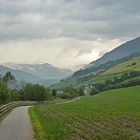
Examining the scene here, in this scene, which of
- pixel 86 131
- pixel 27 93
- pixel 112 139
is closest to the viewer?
pixel 112 139

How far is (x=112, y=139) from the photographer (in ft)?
67.7

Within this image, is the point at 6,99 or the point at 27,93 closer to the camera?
the point at 6,99

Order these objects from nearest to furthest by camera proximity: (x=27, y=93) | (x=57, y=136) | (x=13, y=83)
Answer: (x=57, y=136) < (x=27, y=93) < (x=13, y=83)

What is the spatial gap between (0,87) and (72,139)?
77.8 meters

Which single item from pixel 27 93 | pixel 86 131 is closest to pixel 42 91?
pixel 27 93

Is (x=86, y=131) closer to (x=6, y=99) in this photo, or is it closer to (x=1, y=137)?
(x=1, y=137)

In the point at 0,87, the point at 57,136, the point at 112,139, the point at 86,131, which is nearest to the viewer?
the point at 112,139

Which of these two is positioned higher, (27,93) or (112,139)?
(27,93)

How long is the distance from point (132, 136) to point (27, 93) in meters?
129

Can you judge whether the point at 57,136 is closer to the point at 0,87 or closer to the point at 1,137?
the point at 1,137

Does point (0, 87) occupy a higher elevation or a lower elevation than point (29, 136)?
higher

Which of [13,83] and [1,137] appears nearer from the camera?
[1,137]

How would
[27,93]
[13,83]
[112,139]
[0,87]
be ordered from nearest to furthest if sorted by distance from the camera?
[112,139], [0,87], [27,93], [13,83]

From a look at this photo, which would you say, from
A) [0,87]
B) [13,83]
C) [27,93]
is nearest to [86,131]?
[0,87]
